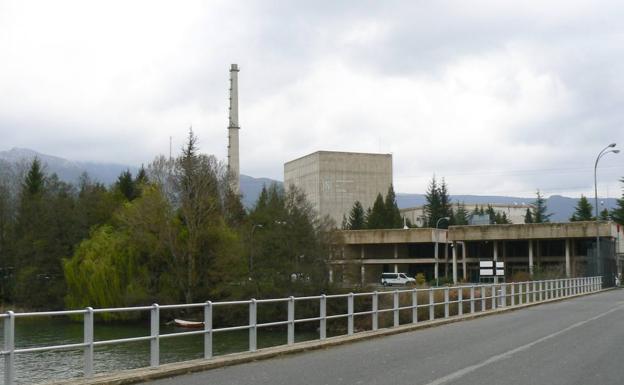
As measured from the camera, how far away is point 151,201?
64.0m

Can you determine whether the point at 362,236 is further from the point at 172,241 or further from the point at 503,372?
the point at 503,372

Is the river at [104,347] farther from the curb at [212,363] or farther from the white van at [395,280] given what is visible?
the white van at [395,280]

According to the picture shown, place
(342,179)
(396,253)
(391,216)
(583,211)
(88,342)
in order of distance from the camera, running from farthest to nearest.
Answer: (342,179) < (583,211) < (391,216) < (396,253) < (88,342)

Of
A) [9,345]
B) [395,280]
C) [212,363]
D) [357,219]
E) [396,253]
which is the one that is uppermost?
[357,219]

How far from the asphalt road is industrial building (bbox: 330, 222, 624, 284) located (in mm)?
70091

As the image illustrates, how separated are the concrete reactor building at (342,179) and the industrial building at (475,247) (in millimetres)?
47376

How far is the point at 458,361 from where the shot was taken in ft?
43.6

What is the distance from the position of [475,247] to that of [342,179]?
198 ft

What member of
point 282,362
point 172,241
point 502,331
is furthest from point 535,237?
point 282,362

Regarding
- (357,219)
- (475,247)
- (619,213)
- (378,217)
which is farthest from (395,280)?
(619,213)

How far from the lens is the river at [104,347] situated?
98.1 feet

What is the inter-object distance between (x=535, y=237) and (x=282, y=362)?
312 feet

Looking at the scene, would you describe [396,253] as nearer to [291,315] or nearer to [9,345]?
[291,315]

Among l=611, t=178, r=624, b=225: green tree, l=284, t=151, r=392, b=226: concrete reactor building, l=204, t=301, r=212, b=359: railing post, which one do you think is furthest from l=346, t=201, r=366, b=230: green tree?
l=204, t=301, r=212, b=359: railing post
